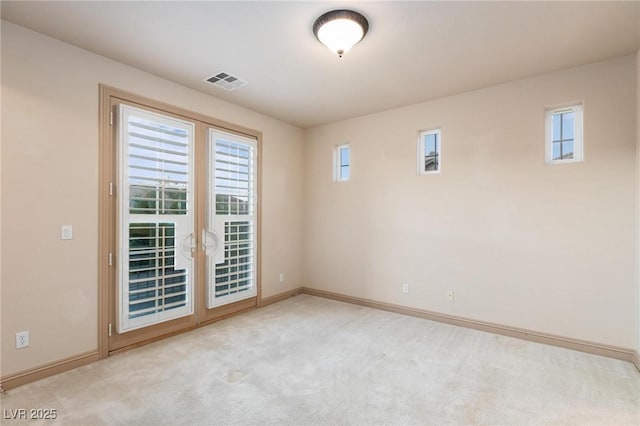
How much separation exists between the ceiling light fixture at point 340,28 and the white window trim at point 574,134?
2305 mm

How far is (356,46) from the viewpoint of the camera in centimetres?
272

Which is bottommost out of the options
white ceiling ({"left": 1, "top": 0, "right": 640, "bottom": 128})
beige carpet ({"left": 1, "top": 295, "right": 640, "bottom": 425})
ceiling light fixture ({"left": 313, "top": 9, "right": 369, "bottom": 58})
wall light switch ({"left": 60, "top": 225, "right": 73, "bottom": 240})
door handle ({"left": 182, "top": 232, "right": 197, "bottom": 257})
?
beige carpet ({"left": 1, "top": 295, "right": 640, "bottom": 425})

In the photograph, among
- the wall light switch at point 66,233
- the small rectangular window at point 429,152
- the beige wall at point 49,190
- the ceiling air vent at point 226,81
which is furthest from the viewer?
the small rectangular window at point 429,152

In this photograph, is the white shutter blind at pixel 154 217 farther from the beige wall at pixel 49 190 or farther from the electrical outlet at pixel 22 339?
the electrical outlet at pixel 22 339

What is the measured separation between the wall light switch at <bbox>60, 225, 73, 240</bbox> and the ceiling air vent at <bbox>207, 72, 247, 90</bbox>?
201 cm

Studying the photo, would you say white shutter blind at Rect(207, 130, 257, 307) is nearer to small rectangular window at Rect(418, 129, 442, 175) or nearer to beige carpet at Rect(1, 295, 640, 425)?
beige carpet at Rect(1, 295, 640, 425)

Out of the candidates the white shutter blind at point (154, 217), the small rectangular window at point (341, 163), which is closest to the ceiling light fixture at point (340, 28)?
the white shutter blind at point (154, 217)

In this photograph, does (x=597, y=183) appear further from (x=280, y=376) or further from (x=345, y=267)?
(x=280, y=376)

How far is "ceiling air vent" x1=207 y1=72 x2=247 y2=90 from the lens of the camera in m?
3.31

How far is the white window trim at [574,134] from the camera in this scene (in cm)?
311

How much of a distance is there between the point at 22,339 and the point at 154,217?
54.4 inches

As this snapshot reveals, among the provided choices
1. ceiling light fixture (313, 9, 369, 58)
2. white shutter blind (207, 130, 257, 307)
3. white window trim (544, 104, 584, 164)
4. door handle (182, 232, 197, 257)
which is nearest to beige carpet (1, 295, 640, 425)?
white shutter blind (207, 130, 257, 307)

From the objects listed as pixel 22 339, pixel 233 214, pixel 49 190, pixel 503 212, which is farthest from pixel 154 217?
pixel 503 212

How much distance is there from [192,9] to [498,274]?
3.91 metres
